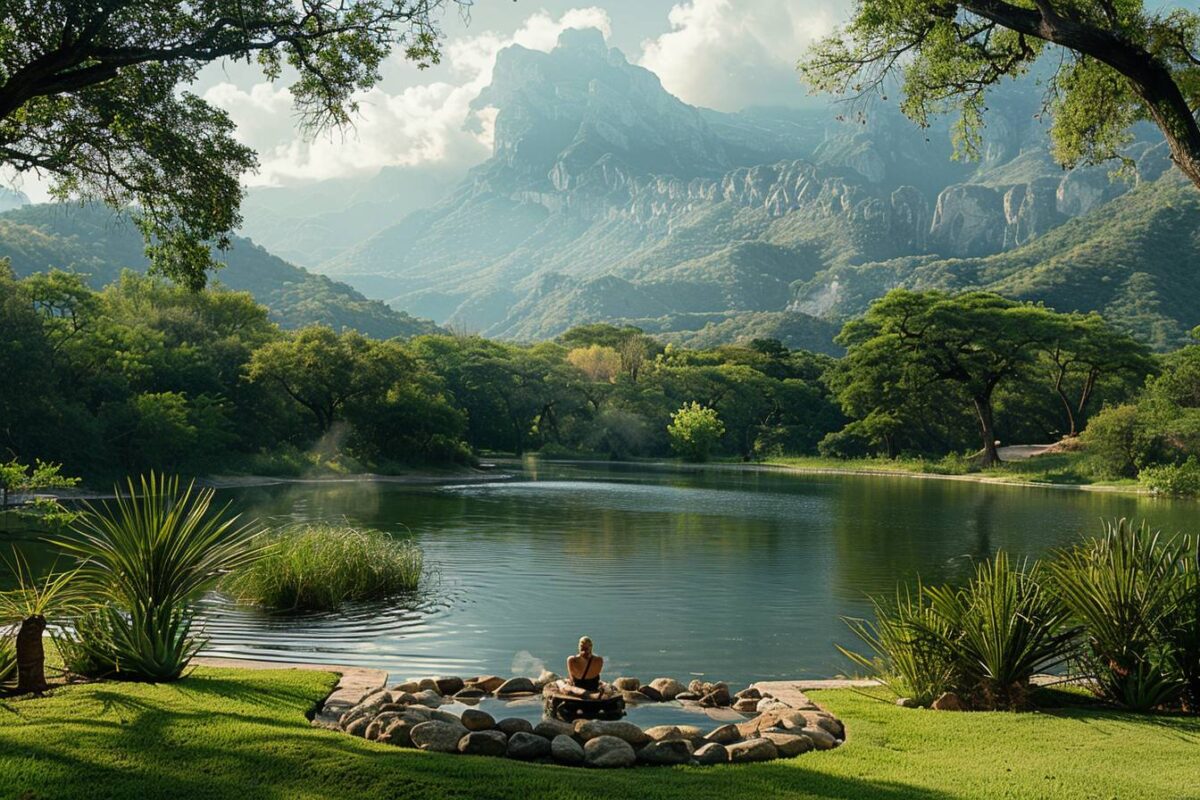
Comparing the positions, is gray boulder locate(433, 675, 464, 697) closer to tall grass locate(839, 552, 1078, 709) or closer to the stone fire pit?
the stone fire pit

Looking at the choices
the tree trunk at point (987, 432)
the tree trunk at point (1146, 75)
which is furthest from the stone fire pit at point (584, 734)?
the tree trunk at point (987, 432)

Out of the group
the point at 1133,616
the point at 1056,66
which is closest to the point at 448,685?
the point at 1133,616

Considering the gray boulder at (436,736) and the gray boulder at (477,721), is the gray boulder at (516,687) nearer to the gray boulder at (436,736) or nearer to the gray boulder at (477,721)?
the gray boulder at (477,721)

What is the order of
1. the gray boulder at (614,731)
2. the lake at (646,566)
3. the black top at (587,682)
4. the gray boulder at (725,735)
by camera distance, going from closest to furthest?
the gray boulder at (614,731)
the gray boulder at (725,735)
the black top at (587,682)
the lake at (646,566)

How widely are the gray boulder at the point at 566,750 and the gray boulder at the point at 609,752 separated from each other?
0.05m

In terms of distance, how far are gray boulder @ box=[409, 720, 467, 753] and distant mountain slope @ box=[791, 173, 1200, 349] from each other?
87.8 meters

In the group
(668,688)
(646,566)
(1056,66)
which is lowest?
(646,566)

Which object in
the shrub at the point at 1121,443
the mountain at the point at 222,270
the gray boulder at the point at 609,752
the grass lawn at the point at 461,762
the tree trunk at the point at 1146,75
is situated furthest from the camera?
the mountain at the point at 222,270

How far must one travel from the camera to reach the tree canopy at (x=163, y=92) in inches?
337

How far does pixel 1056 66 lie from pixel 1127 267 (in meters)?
103

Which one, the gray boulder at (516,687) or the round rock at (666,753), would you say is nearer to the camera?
the round rock at (666,753)

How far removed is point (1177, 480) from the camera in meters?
40.3

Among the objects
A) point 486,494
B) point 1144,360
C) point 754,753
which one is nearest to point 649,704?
point 754,753

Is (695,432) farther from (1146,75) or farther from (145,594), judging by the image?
(145,594)
